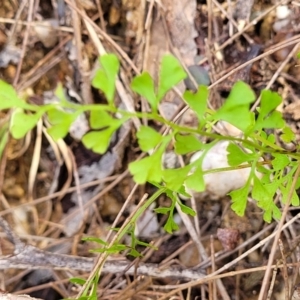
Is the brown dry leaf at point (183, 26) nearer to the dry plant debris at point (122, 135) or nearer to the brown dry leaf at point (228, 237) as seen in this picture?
the dry plant debris at point (122, 135)

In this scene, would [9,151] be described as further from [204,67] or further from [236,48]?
[236,48]

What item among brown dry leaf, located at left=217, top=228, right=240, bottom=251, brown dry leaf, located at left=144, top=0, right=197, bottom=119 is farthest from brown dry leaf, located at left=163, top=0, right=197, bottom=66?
brown dry leaf, located at left=217, top=228, right=240, bottom=251

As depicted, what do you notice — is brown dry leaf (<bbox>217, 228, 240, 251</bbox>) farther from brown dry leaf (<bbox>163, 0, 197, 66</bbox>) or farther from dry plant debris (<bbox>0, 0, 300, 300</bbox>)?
brown dry leaf (<bbox>163, 0, 197, 66</bbox>)

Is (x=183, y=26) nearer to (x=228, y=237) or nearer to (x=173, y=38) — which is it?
(x=173, y=38)

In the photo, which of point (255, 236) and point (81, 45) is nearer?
point (255, 236)

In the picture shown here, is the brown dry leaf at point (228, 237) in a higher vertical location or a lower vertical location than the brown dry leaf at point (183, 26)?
lower

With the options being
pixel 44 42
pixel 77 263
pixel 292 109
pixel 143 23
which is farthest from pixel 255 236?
pixel 44 42

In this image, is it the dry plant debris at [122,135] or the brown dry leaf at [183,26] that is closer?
the dry plant debris at [122,135]

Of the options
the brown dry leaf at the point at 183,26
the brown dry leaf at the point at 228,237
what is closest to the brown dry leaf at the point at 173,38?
the brown dry leaf at the point at 183,26

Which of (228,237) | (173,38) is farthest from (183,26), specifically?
(228,237)
